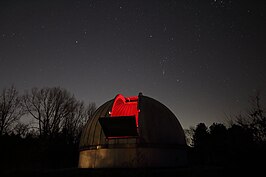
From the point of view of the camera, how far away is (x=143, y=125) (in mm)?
16344

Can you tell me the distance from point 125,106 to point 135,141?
499cm

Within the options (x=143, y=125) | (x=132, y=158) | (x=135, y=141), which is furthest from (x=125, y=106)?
(x=132, y=158)

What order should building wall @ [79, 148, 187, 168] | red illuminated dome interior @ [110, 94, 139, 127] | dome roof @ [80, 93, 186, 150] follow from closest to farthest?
building wall @ [79, 148, 187, 168] → dome roof @ [80, 93, 186, 150] → red illuminated dome interior @ [110, 94, 139, 127]

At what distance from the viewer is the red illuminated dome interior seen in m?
19.2

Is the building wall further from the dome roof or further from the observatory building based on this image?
the dome roof

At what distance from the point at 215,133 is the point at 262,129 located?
3659cm

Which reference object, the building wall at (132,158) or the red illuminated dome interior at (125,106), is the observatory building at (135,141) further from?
the red illuminated dome interior at (125,106)

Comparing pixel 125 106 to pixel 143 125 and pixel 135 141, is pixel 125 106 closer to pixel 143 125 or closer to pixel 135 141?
pixel 143 125

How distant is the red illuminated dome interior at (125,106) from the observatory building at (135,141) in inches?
39.8

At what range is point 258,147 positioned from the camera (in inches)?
287

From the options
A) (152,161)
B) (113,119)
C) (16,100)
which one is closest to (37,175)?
(113,119)

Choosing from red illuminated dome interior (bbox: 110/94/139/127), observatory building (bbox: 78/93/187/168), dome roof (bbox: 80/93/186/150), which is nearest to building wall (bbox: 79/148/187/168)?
observatory building (bbox: 78/93/187/168)

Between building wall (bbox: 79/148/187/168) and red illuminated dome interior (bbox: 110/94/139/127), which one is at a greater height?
red illuminated dome interior (bbox: 110/94/139/127)

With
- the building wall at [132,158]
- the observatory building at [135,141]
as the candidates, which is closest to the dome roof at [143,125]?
the observatory building at [135,141]
